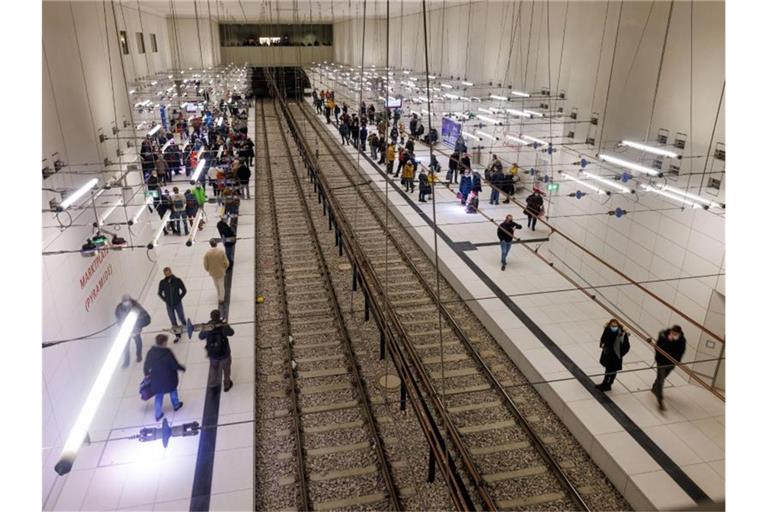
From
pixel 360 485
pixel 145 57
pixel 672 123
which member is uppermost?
pixel 145 57

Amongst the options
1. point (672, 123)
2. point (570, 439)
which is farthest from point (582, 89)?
point (570, 439)

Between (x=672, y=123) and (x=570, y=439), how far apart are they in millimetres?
6109

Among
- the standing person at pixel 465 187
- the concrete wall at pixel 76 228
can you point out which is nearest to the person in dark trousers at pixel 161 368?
the concrete wall at pixel 76 228

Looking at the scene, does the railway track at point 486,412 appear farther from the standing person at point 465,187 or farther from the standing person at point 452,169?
the standing person at point 452,169

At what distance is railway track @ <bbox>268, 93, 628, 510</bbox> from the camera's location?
255 inches

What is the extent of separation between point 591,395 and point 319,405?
417 centimetres

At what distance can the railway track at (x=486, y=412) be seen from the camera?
6.48 meters

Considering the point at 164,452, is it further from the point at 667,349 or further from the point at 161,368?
the point at 667,349

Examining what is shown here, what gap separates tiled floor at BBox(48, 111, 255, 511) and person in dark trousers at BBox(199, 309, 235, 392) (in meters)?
0.25

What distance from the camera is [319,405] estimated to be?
8.02m

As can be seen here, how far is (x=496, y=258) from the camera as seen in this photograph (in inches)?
499

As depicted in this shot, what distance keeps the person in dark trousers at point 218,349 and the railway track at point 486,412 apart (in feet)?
8.01

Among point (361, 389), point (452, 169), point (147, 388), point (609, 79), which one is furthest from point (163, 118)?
point (361, 389)
